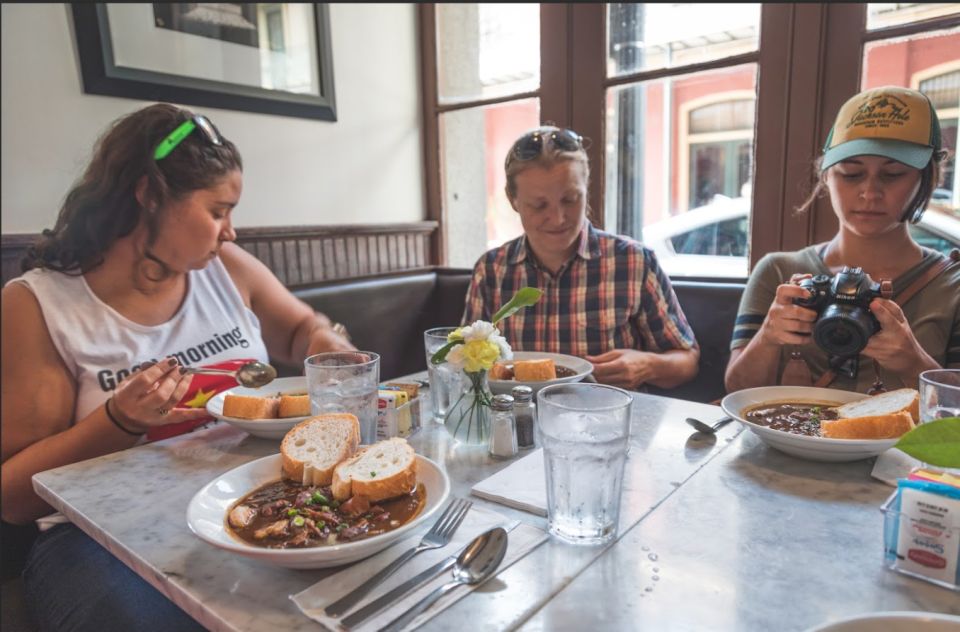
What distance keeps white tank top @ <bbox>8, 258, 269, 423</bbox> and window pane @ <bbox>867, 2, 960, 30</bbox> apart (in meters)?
2.23

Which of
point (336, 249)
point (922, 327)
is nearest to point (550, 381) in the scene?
point (922, 327)

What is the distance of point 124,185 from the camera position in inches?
52.2

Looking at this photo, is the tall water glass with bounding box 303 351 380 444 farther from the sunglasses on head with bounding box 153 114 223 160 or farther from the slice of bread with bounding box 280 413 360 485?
the sunglasses on head with bounding box 153 114 223 160

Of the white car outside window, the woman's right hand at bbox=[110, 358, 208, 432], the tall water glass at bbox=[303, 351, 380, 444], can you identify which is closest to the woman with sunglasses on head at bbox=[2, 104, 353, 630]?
the woman's right hand at bbox=[110, 358, 208, 432]

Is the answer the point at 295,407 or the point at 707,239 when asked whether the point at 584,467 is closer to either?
the point at 295,407

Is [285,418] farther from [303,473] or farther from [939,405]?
[939,405]

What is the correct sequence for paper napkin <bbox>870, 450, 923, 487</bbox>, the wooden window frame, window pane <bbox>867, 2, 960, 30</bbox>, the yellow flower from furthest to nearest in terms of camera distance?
the wooden window frame
window pane <bbox>867, 2, 960, 30</bbox>
the yellow flower
paper napkin <bbox>870, 450, 923, 487</bbox>

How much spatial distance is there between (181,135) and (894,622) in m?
1.52

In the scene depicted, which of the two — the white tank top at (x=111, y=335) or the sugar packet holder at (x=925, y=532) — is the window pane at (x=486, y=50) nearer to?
the white tank top at (x=111, y=335)

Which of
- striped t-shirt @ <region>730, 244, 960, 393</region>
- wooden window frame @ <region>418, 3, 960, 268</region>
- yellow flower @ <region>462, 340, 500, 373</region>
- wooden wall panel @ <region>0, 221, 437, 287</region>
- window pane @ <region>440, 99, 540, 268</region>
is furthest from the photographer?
window pane @ <region>440, 99, 540, 268</region>

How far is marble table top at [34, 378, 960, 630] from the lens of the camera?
1.88 feet

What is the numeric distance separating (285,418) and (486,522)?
0.51 meters

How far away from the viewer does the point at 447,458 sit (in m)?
0.97

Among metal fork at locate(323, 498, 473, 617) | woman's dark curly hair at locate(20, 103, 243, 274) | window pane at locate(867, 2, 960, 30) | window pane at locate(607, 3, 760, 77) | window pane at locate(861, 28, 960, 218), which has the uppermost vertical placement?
window pane at locate(607, 3, 760, 77)
